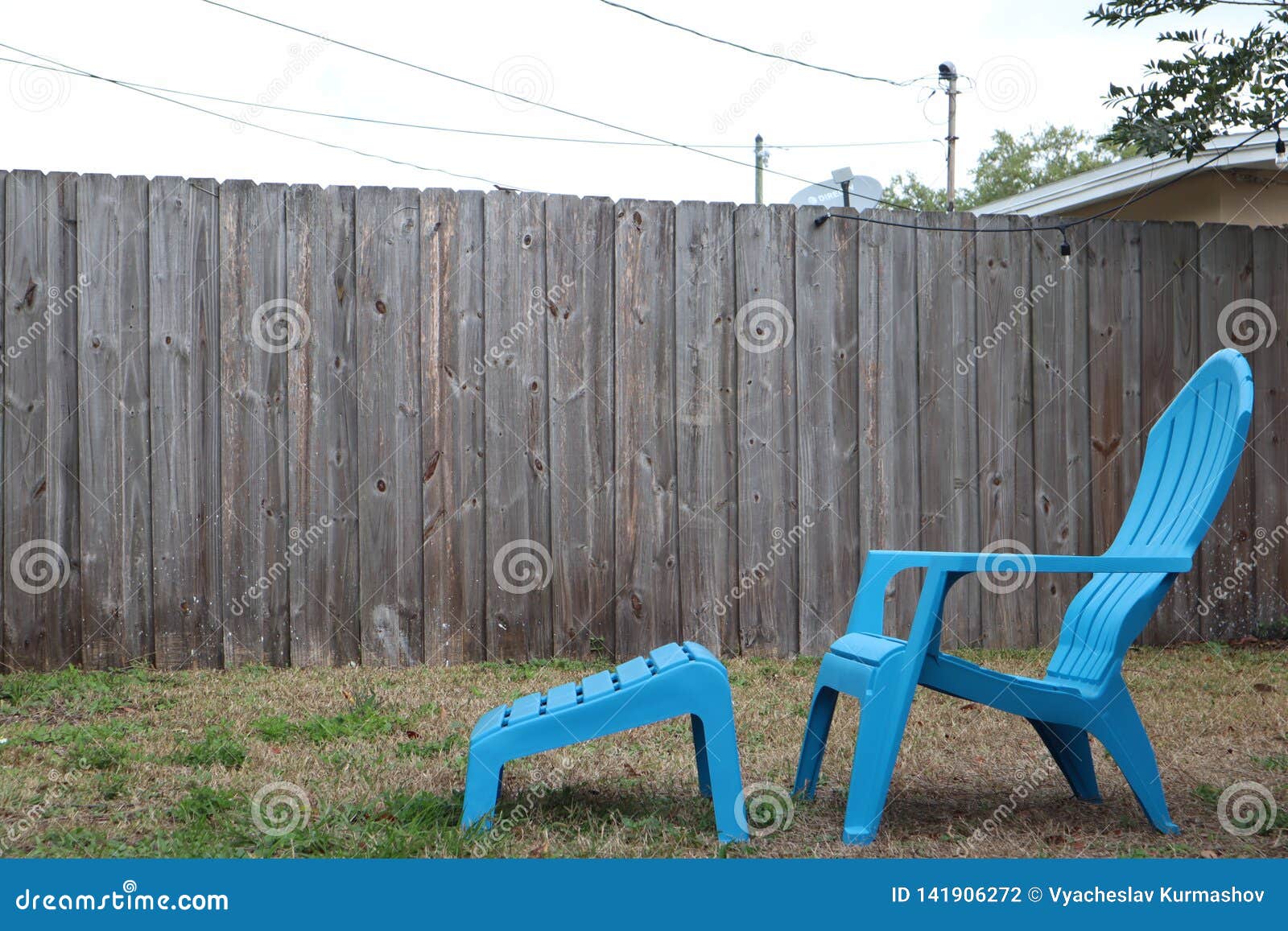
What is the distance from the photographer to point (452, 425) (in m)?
4.21

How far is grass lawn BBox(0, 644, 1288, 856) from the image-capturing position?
2.21 m

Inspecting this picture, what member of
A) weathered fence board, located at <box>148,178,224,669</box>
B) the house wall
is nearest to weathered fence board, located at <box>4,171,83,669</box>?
weathered fence board, located at <box>148,178,224,669</box>

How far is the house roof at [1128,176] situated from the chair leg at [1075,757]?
4056 millimetres

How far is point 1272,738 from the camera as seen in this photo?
10.8ft

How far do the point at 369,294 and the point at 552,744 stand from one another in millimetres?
2503

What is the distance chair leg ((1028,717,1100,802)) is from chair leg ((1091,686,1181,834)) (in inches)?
10.5

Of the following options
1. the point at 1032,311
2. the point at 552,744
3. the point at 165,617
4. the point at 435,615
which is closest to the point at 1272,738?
the point at 1032,311

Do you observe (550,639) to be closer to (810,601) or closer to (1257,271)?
(810,601)

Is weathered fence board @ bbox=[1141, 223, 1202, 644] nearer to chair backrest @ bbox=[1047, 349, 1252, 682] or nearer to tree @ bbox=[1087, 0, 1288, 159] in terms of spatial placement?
tree @ bbox=[1087, 0, 1288, 159]

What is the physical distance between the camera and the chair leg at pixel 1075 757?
265 centimetres

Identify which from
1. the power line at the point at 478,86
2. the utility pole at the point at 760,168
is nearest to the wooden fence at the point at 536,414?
the power line at the point at 478,86

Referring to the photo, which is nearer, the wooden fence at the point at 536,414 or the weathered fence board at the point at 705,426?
the wooden fence at the point at 536,414

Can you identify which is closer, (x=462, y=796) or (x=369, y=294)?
(x=462, y=796)

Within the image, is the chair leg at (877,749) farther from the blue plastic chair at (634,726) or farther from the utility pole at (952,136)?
the utility pole at (952,136)
